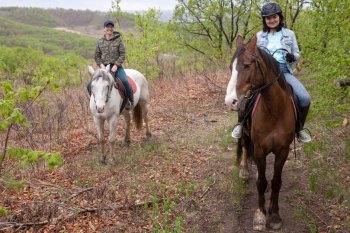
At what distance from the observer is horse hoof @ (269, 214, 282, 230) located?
4320mm

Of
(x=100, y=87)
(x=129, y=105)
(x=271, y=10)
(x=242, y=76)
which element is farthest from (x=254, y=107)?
(x=129, y=105)

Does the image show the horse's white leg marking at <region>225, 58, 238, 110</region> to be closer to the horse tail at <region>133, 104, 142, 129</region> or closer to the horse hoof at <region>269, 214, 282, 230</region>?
the horse hoof at <region>269, 214, 282, 230</region>

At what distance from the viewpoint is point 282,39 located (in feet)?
14.6

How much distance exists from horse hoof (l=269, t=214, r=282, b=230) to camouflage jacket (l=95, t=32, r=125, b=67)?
14.1 feet

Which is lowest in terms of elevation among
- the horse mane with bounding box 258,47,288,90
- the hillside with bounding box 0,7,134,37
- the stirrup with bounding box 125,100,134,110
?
the stirrup with bounding box 125,100,134,110

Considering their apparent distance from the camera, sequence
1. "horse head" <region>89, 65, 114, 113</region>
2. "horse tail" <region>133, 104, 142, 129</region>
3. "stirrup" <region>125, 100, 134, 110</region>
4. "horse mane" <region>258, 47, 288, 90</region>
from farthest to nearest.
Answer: "horse tail" <region>133, 104, 142, 129</region> → "stirrup" <region>125, 100, 134, 110</region> → "horse head" <region>89, 65, 114, 113</region> → "horse mane" <region>258, 47, 288, 90</region>

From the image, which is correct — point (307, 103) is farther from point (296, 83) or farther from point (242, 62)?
point (242, 62)

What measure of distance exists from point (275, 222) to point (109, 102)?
3.71 metres

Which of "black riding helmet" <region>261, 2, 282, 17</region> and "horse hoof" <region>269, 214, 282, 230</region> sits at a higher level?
"black riding helmet" <region>261, 2, 282, 17</region>

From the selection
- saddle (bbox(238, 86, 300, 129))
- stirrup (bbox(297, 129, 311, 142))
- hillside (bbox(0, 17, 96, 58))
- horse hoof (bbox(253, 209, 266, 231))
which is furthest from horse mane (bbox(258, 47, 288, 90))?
hillside (bbox(0, 17, 96, 58))

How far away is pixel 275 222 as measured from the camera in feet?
14.3

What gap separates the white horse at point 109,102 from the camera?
19.7 feet

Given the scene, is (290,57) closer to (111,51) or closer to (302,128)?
(302,128)

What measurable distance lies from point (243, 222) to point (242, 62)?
2.29 metres
